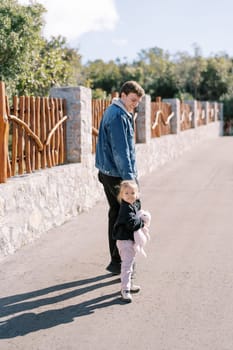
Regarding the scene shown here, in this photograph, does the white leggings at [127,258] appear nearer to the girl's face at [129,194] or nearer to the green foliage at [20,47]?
the girl's face at [129,194]

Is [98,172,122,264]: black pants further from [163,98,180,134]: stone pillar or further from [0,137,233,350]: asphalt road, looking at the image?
[163,98,180,134]: stone pillar

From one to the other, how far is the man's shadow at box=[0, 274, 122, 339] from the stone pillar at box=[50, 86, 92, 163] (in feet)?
12.7

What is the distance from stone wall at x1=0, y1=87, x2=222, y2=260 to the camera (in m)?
6.48

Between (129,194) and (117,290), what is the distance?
0.93 metres

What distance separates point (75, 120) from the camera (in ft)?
29.7

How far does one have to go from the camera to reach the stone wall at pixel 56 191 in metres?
6.48

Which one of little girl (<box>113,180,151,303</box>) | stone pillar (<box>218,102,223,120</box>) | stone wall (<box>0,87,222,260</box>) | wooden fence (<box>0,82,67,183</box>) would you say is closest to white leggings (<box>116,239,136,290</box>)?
little girl (<box>113,180,151,303</box>)

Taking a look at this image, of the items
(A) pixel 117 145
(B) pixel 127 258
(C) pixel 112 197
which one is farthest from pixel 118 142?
(B) pixel 127 258

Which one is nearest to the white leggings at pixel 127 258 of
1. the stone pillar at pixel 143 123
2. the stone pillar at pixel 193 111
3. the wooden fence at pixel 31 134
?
the wooden fence at pixel 31 134

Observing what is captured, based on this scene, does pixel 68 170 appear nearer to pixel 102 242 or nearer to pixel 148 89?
pixel 102 242

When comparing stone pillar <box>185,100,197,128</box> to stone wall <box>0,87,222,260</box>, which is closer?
stone wall <box>0,87,222,260</box>

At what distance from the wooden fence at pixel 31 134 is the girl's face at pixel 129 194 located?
6.85ft

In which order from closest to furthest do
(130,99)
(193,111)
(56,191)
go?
1. (130,99)
2. (56,191)
3. (193,111)

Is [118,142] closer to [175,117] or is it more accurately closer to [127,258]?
[127,258]
